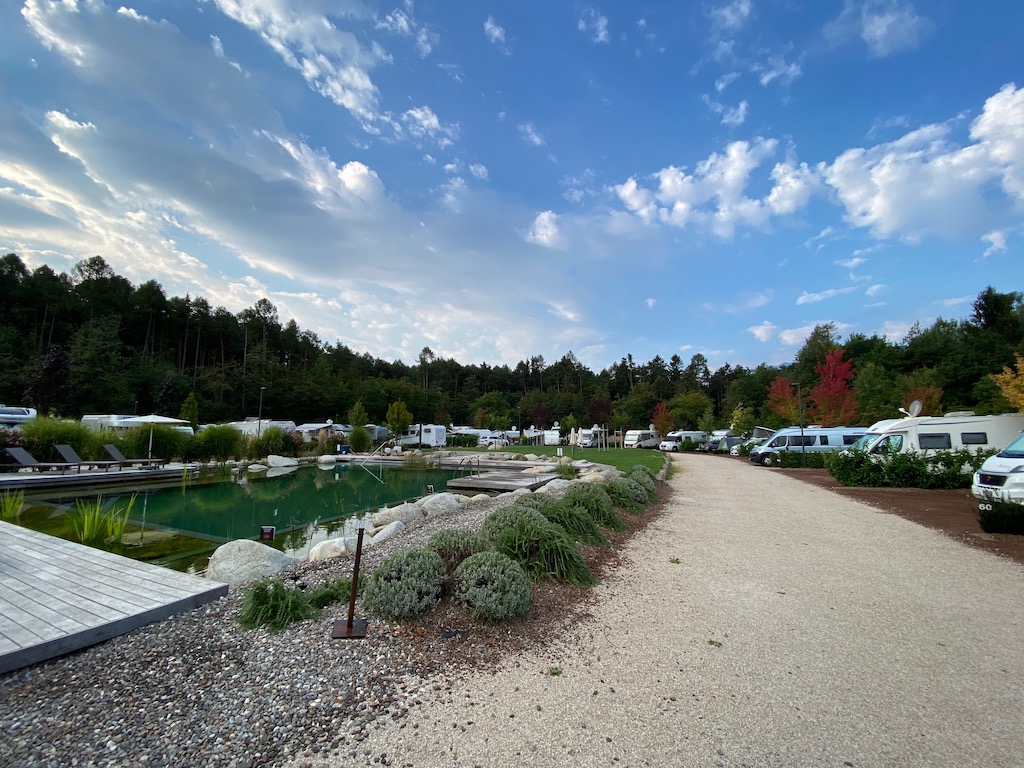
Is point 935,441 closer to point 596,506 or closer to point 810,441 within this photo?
point 810,441

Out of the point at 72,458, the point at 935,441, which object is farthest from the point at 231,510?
the point at 935,441

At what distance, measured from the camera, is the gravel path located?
2.23 meters

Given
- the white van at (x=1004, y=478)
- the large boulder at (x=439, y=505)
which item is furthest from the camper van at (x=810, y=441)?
the large boulder at (x=439, y=505)

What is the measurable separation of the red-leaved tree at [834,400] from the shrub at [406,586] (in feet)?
90.1

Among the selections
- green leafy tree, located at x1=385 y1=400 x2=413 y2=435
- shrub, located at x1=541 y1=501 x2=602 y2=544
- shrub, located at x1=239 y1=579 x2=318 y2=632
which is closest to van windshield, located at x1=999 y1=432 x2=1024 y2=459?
shrub, located at x1=541 y1=501 x2=602 y2=544

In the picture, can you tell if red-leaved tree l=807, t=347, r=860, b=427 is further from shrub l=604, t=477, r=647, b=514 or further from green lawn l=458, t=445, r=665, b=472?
shrub l=604, t=477, r=647, b=514

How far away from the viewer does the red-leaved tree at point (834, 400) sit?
80.7ft

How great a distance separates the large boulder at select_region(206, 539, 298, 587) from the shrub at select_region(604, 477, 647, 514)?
213 inches

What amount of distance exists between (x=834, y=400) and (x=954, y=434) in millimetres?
13457

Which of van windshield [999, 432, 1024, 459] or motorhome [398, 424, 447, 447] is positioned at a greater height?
van windshield [999, 432, 1024, 459]

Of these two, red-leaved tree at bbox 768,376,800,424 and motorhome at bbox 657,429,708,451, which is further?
motorhome at bbox 657,429,708,451

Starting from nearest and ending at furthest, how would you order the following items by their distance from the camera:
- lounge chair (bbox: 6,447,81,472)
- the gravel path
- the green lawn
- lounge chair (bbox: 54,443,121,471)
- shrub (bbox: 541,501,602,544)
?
1. the gravel path
2. shrub (bbox: 541,501,602,544)
3. lounge chair (bbox: 6,447,81,472)
4. lounge chair (bbox: 54,443,121,471)
5. the green lawn

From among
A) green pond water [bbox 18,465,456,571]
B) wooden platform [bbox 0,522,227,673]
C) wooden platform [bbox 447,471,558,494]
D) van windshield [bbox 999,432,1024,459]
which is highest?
van windshield [bbox 999,432,1024,459]

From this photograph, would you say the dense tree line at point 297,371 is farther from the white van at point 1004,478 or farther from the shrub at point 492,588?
the shrub at point 492,588
